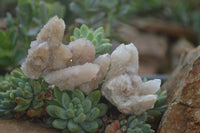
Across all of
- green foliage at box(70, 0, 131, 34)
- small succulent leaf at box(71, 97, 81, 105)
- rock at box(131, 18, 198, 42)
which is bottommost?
small succulent leaf at box(71, 97, 81, 105)

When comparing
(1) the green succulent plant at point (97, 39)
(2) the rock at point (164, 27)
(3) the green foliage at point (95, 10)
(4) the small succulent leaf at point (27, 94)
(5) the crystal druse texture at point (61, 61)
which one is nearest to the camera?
(5) the crystal druse texture at point (61, 61)

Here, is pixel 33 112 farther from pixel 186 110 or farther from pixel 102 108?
pixel 186 110

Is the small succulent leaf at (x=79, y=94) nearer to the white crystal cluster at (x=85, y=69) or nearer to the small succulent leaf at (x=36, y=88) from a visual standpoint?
the white crystal cluster at (x=85, y=69)

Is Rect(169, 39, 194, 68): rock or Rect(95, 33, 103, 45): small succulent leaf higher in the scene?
Rect(169, 39, 194, 68): rock

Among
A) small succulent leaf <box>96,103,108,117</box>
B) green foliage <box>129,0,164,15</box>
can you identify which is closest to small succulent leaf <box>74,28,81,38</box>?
small succulent leaf <box>96,103,108,117</box>

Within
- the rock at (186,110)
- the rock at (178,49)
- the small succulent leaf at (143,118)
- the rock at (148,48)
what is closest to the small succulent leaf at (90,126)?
the small succulent leaf at (143,118)

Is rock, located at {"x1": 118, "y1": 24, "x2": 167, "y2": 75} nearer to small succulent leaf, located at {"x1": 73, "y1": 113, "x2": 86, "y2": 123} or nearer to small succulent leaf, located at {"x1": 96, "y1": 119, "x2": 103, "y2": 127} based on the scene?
small succulent leaf, located at {"x1": 96, "y1": 119, "x2": 103, "y2": 127}

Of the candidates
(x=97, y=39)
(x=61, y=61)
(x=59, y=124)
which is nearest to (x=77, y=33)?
(x=97, y=39)
